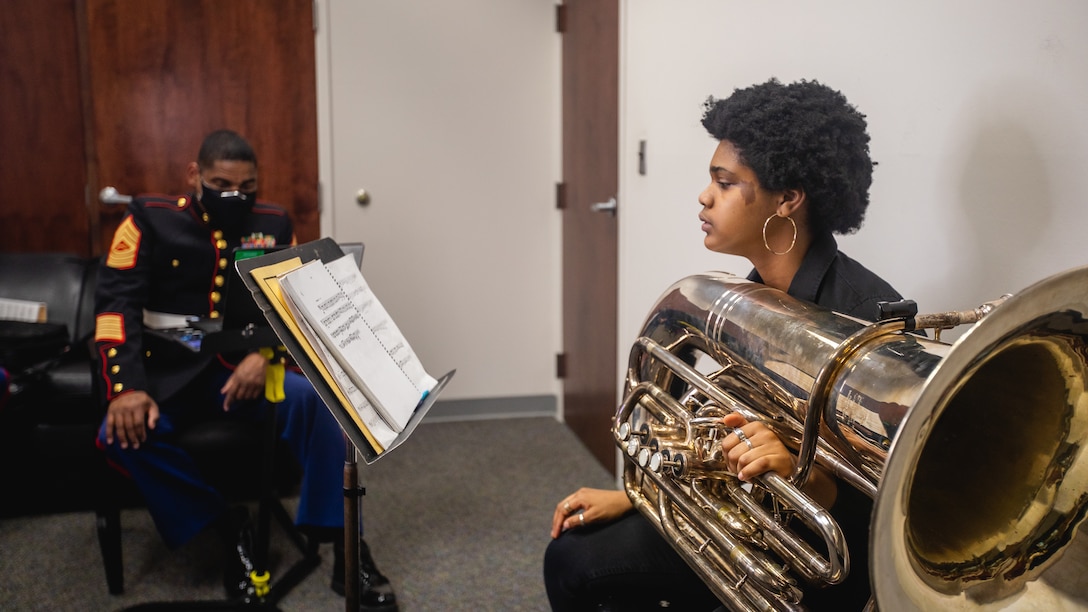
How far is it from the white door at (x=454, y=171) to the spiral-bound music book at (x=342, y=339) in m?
1.89

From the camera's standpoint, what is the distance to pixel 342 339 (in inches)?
45.6

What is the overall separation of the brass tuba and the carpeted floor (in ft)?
3.44

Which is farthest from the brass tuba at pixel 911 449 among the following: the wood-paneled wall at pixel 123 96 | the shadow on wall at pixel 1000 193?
the wood-paneled wall at pixel 123 96

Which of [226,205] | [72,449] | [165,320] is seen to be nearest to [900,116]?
[226,205]

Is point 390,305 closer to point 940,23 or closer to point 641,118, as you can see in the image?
point 641,118

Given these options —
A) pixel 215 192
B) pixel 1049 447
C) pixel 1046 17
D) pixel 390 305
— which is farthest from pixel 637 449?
pixel 390 305

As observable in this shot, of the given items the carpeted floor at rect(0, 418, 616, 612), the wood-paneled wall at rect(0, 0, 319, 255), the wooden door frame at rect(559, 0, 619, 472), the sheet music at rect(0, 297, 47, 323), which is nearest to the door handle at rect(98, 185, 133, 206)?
the wood-paneled wall at rect(0, 0, 319, 255)

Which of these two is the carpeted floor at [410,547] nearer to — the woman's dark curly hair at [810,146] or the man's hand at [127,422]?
the man's hand at [127,422]

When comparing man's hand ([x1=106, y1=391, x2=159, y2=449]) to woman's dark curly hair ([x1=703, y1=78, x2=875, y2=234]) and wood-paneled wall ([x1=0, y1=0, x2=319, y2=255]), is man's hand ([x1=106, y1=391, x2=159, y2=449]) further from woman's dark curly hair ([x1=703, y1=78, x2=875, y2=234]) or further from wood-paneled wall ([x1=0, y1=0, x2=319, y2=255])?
woman's dark curly hair ([x1=703, y1=78, x2=875, y2=234])

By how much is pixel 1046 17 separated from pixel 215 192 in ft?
5.91

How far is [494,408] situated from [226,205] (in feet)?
5.26

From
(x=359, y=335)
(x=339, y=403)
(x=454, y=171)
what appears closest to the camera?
(x=339, y=403)

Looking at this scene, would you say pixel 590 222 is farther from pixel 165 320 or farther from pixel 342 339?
pixel 342 339

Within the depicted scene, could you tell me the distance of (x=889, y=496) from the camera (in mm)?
680
